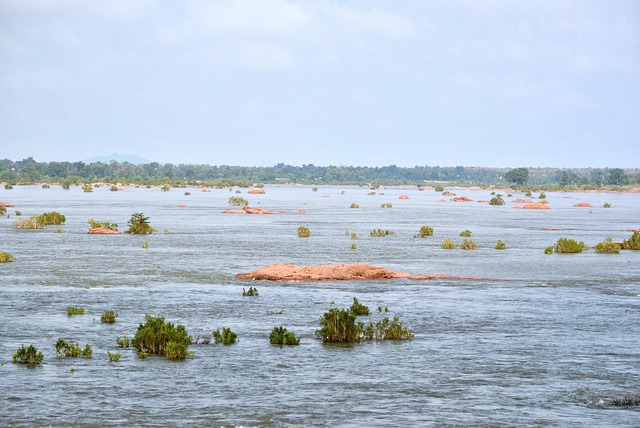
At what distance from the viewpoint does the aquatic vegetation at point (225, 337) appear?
70.0ft

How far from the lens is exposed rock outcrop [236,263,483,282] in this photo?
1320 inches

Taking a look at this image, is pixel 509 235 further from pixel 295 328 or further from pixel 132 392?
pixel 132 392

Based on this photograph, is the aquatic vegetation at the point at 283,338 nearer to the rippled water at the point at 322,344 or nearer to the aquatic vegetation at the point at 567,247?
the rippled water at the point at 322,344

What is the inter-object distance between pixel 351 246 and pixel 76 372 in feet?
98.5

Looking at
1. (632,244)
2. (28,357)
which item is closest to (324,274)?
(28,357)

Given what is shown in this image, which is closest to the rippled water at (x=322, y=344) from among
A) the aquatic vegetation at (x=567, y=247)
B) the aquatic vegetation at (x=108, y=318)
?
the aquatic vegetation at (x=108, y=318)

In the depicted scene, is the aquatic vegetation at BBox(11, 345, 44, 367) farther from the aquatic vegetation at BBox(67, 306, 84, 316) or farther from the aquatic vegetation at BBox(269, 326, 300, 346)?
the aquatic vegetation at BBox(67, 306, 84, 316)

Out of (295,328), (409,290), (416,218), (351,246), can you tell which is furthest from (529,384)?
(416,218)

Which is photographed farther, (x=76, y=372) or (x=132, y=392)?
(x=76, y=372)

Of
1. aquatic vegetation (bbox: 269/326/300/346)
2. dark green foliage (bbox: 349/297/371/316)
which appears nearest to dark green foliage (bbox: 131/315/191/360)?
aquatic vegetation (bbox: 269/326/300/346)

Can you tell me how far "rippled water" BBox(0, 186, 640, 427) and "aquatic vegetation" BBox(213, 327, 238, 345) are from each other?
11.7 inches

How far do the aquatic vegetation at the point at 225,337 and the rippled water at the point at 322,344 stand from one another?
11.7 inches

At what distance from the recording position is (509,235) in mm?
60500

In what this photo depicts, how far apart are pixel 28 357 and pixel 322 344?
6.95 metres
